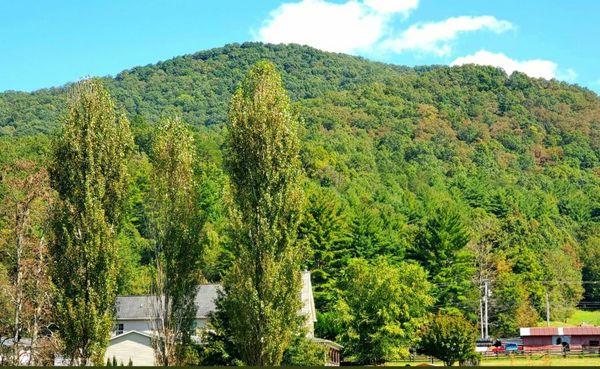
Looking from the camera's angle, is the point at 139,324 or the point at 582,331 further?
the point at 582,331

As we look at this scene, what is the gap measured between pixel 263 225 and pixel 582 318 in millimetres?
83954

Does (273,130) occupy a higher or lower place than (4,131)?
lower

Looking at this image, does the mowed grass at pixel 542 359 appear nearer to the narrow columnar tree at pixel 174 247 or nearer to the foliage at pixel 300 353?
the foliage at pixel 300 353

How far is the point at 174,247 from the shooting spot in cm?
3909

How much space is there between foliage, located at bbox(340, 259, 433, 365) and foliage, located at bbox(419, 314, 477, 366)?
3.28 metres


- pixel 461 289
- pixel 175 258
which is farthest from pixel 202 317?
pixel 461 289

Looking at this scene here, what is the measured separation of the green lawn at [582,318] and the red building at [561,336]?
2776 cm

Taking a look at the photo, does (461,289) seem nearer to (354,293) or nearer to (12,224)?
(354,293)

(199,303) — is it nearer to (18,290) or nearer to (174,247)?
(18,290)

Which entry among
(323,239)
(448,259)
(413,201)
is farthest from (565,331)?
(413,201)

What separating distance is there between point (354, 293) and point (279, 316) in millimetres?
26031

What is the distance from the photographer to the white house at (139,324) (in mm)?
53219

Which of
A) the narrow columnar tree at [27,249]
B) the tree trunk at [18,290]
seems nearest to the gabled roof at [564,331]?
the narrow columnar tree at [27,249]

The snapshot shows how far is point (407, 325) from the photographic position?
61.3m
